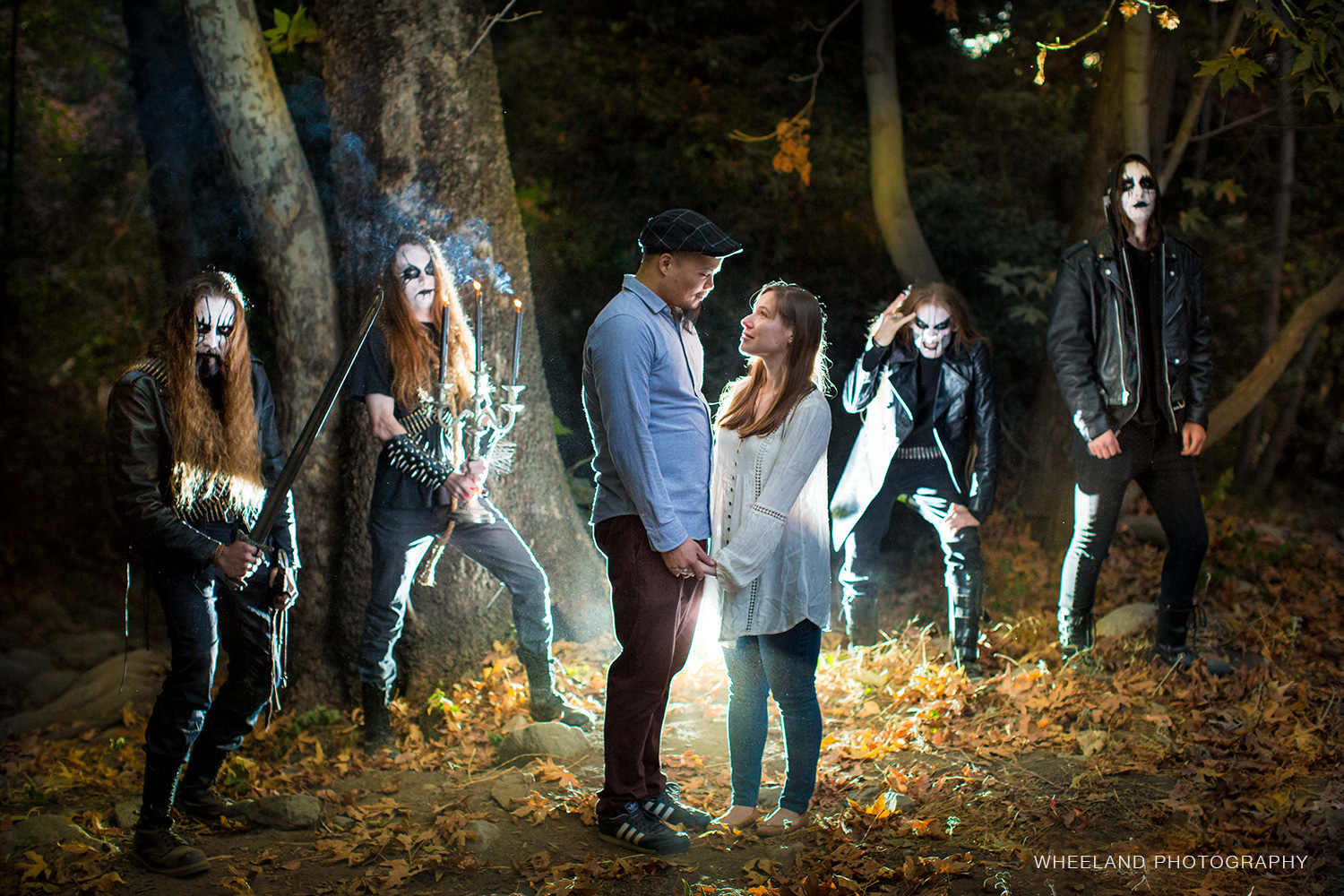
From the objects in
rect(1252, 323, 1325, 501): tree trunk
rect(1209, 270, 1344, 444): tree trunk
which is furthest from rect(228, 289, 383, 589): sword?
rect(1252, 323, 1325, 501): tree trunk

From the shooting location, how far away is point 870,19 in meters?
7.96

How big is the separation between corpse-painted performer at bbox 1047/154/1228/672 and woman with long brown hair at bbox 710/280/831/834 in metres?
1.94

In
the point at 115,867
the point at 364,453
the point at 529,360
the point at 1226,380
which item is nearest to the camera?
the point at 115,867

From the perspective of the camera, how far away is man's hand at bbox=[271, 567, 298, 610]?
179 inches

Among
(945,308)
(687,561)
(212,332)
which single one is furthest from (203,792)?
(945,308)

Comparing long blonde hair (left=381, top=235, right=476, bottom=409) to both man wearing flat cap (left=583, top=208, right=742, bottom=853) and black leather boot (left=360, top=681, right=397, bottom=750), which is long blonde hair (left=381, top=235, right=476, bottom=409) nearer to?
man wearing flat cap (left=583, top=208, right=742, bottom=853)

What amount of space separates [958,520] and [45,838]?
4.54 meters

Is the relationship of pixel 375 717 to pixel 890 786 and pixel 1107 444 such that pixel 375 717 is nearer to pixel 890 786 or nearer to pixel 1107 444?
pixel 890 786

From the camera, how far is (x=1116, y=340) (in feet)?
17.5

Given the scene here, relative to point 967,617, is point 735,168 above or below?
above

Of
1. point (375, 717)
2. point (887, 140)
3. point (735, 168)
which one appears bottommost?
point (375, 717)

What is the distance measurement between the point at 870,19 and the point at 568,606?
16.5ft

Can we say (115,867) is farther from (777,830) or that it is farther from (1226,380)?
(1226,380)

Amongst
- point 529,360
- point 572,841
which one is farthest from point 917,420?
point 572,841
